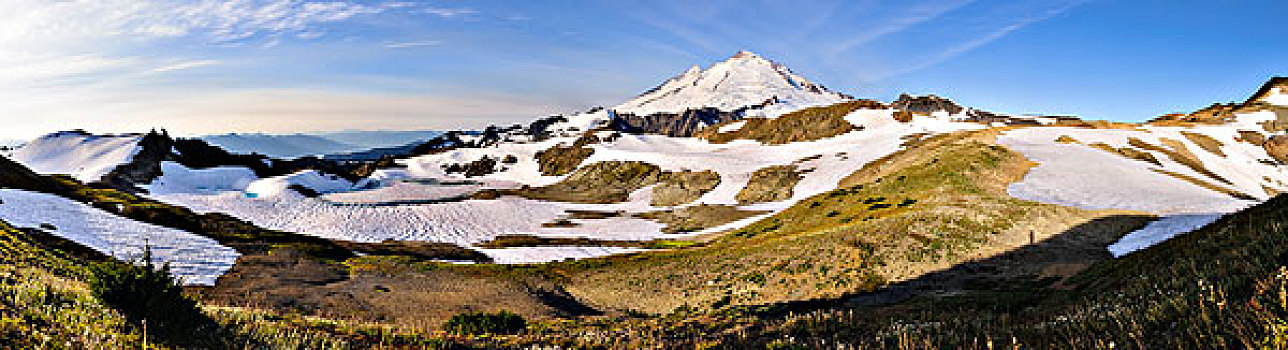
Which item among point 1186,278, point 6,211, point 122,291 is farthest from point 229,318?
point 6,211

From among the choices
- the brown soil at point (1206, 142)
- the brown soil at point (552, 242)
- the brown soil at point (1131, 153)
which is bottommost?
the brown soil at point (552, 242)

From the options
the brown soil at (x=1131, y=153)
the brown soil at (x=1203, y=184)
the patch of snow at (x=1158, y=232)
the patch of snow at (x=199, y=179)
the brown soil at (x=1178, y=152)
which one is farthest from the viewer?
the patch of snow at (x=199, y=179)

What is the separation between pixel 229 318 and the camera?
11000 millimetres

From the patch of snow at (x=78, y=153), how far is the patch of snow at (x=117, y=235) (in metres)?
116

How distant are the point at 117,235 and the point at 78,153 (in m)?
178

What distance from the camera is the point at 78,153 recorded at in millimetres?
156500

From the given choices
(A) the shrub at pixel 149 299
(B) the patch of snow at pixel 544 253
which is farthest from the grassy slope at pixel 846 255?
(A) the shrub at pixel 149 299

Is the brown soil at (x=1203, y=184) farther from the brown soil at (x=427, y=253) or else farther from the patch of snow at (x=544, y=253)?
the brown soil at (x=427, y=253)

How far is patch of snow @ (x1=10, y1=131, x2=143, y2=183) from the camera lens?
5354 inches

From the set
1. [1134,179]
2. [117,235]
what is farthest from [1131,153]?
[117,235]

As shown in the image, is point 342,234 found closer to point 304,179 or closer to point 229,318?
point 229,318

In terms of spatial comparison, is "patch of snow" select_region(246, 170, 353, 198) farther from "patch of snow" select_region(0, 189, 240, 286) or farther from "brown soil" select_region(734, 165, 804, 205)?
"brown soil" select_region(734, 165, 804, 205)

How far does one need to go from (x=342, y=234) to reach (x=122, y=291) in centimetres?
8578

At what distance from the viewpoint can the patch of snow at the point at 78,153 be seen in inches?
5354
